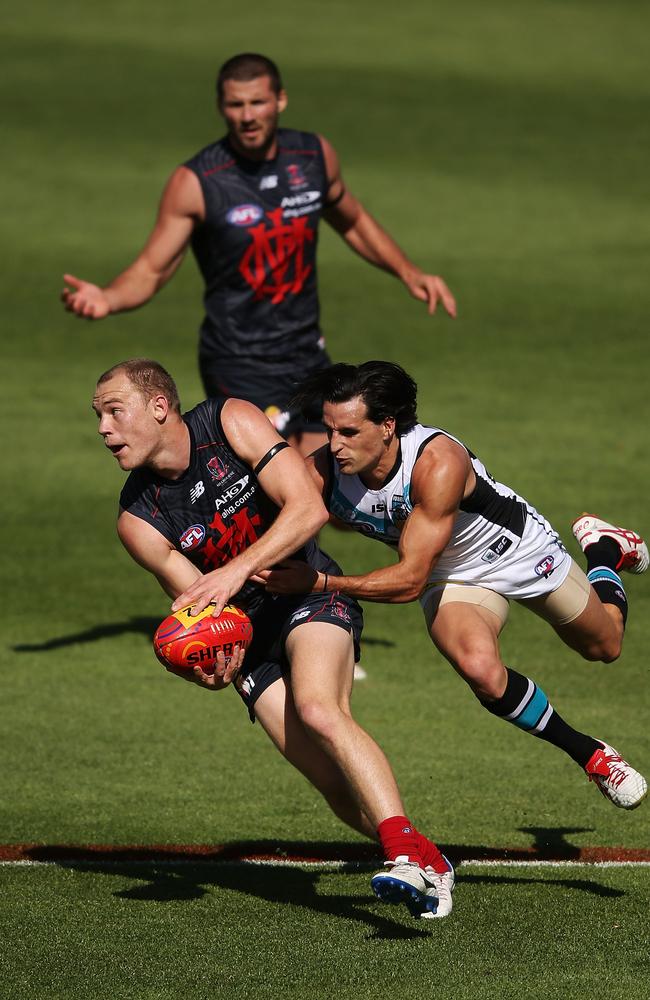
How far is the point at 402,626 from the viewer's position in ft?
40.0

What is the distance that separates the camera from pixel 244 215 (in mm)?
10586

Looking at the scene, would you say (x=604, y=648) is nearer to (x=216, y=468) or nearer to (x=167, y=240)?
(x=216, y=468)

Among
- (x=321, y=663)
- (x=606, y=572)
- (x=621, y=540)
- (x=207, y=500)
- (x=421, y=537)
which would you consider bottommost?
(x=606, y=572)

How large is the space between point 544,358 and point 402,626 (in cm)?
777

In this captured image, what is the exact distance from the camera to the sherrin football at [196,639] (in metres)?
6.43

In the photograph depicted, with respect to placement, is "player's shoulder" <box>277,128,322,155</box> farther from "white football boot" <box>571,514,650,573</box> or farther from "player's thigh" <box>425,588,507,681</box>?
"player's thigh" <box>425,588,507,681</box>

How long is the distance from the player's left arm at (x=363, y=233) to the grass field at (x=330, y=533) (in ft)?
8.96

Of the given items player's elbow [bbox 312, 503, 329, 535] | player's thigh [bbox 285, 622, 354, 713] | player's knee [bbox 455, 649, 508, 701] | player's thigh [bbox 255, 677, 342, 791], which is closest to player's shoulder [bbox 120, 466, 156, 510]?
player's elbow [bbox 312, 503, 329, 535]

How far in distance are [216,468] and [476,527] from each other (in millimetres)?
1435

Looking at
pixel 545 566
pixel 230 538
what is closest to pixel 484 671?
pixel 545 566

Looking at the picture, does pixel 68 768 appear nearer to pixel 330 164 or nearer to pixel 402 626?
pixel 402 626

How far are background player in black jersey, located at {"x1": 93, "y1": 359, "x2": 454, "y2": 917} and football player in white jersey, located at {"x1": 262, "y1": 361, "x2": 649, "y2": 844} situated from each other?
30cm

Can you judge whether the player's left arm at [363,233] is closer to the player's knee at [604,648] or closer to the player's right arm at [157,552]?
the player's knee at [604,648]

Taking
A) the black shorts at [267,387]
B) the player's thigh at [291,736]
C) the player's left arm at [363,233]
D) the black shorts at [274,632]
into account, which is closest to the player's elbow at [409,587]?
the black shorts at [274,632]
